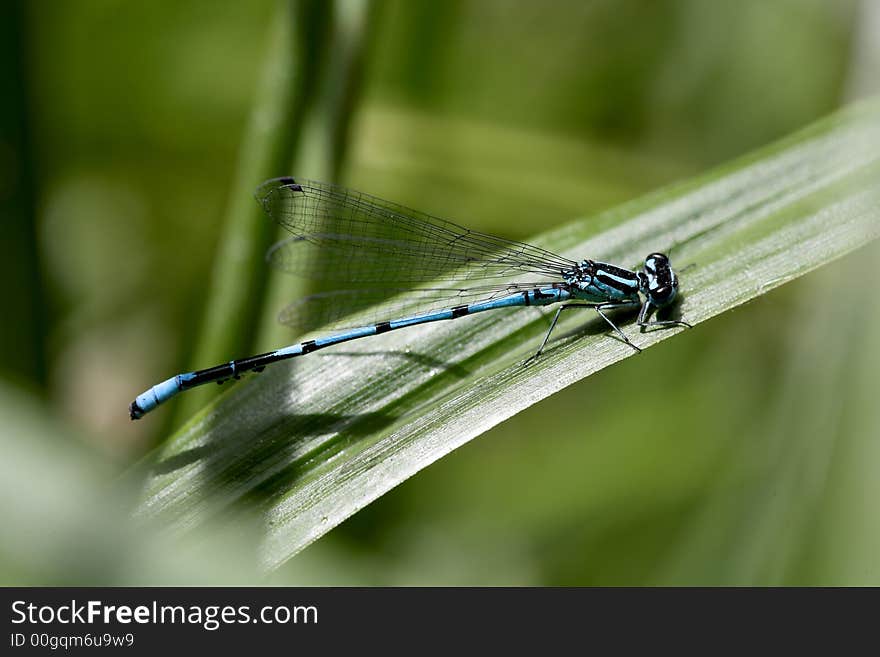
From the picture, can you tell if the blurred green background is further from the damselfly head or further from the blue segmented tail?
the damselfly head

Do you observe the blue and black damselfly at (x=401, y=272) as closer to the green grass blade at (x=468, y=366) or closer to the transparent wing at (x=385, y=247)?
the transparent wing at (x=385, y=247)

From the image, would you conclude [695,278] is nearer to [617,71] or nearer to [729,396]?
[729,396]

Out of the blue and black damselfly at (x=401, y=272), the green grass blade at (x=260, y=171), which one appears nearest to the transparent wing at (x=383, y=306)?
the blue and black damselfly at (x=401, y=272)

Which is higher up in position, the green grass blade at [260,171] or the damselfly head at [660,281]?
the green grass blade at [260,171]

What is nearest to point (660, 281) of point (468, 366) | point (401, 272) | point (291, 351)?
point (468, 366)

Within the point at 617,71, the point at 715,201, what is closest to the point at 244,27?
the point at 617,71

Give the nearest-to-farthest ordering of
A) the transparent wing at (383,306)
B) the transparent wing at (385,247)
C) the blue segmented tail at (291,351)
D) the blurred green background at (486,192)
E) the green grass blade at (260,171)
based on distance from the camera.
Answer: the green grass blade at (260,171)
the blue segmented tail at (291,351)
the transparent wing at (383,306)
the transparent wing at (385,247)
the blurred green background at (486,192)
